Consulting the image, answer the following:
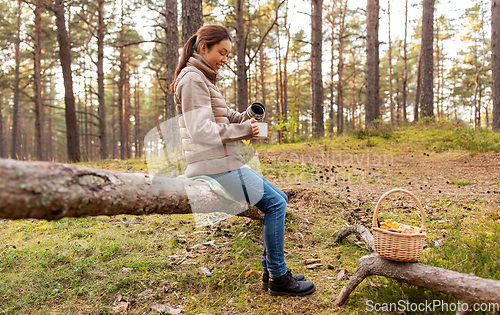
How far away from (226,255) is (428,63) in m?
12.0

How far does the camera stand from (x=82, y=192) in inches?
60.5

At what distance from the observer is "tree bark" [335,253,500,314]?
5.54 feet

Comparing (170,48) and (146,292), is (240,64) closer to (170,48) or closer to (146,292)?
(170,48)

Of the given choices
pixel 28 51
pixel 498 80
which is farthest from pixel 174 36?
pixel 28 51

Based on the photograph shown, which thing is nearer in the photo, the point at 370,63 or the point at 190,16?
the point at 190,16

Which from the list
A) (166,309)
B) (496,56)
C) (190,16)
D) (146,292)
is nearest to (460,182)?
(166,309)

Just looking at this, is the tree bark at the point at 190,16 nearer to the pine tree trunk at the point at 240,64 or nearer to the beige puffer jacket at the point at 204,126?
the beige puffer jacket at the point at 204,126

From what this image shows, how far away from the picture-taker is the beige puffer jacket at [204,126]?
220cm

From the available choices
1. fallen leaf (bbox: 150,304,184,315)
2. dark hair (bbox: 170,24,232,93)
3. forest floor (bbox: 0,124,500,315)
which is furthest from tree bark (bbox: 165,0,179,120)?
fallen leaf (bbox: 150,304,184,315)

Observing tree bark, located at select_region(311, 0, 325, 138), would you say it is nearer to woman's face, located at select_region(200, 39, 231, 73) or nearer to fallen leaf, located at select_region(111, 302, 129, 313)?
woman's face, located at select_region(200, 39, 231, 73)

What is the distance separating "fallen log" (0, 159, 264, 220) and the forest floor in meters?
0.99

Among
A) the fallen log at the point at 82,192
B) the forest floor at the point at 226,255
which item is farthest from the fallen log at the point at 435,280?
the fallen log at the point at 82,192

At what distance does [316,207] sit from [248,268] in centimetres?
179

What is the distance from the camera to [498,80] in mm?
10758
